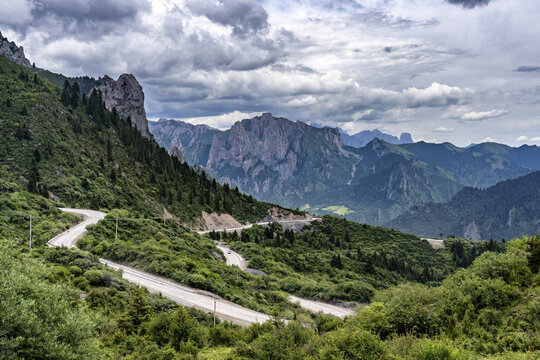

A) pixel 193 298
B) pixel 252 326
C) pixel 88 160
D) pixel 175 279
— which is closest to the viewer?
pixel 252 326

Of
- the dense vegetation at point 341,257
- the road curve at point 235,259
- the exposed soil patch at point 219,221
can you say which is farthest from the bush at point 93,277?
the exposed soil patch at point 219,221

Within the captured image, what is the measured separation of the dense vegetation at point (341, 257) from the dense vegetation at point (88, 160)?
2645cm

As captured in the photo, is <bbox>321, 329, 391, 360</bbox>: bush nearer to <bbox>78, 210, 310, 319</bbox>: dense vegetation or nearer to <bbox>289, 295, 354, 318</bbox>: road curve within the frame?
<bbox>78, 210, 310, 319</bbox>: dense vegetation

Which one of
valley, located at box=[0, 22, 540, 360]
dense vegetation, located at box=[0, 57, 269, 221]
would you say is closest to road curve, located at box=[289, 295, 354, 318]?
valley, located at box=[0, 22, 540, 360]

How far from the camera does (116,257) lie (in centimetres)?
4566

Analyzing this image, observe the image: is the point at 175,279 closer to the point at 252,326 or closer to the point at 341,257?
the point at 252,326

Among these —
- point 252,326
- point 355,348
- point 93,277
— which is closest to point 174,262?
point 93,277

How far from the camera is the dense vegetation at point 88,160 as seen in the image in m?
85.1

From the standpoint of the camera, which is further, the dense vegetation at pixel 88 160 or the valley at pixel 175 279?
the dense vegetation at pixel 88 160

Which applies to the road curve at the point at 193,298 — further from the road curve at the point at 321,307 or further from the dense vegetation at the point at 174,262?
the road curve at the point at 321,307

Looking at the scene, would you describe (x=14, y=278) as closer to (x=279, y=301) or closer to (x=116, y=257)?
(x=116, y=257)

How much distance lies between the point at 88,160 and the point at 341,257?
8575 centimetres

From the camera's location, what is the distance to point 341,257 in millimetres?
104188

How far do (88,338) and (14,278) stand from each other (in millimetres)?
4334
